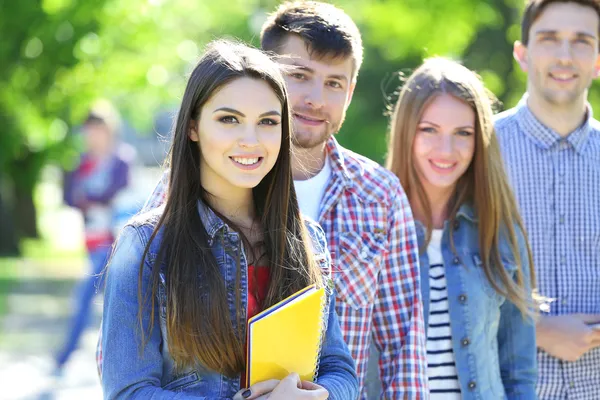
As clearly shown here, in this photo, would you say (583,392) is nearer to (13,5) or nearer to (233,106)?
(233,106)

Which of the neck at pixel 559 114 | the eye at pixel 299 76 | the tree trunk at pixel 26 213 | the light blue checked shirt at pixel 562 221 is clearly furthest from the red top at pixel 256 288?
the tree trunk at pixel 26 213

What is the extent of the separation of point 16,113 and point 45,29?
117 inches

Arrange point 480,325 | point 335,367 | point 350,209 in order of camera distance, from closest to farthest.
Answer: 1. point 335,367
2. point 350,209
3. point 480,325

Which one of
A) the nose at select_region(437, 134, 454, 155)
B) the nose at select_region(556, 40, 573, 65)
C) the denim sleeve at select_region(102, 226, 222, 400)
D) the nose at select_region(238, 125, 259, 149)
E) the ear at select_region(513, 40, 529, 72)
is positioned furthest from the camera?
the ear at select_region(513, 40, 529, 72)

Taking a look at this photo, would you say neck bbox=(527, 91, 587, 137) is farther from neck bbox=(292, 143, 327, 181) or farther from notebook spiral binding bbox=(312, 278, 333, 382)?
notebook spiral binding bbox=(312, 278, 333, 382)

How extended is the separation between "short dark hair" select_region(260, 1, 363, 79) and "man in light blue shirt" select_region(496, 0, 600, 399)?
1249 mm

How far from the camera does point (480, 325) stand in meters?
3.78

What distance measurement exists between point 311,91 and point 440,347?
45.9 inches

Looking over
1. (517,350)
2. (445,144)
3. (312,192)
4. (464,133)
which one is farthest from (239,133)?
(517,350)

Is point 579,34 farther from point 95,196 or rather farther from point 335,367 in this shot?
point 95,196

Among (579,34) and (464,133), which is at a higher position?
(579,34)

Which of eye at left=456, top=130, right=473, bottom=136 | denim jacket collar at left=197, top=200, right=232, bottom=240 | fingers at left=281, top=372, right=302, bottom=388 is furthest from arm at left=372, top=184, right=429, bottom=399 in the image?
denim jacket collar at left=197, top=200, right=232, bottom=240

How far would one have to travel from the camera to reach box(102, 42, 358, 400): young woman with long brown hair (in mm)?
2654

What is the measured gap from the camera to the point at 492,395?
3.73 m
